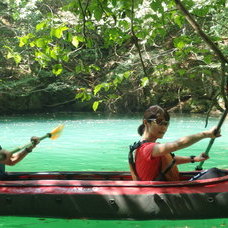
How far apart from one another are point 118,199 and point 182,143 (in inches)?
39.6

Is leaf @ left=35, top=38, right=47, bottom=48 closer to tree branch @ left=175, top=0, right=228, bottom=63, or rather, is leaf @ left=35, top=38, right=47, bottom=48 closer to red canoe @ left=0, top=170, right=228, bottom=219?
tree branch @ left=175, top=0, right=228, bottom=63

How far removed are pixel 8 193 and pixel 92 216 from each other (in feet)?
2.75

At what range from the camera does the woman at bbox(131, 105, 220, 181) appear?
2.82 m

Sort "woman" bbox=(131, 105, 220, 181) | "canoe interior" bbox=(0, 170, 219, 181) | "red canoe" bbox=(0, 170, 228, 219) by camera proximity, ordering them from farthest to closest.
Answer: "canoe interior" bbox=(0, 170, 219, 181)
"red canoe" bbox=(0, 170, 228, 219)
"woman" bbox=(131, 105, 220, 181)

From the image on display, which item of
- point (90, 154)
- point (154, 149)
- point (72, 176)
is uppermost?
point (154, 149)

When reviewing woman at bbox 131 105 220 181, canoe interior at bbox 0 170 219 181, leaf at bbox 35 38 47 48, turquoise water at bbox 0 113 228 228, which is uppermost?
leaf at bbox 35 38 47 48

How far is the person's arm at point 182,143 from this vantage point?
2623 mm

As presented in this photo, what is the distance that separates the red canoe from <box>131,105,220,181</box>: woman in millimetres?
104

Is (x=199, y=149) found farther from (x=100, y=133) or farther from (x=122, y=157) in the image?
(x=100, y=133)

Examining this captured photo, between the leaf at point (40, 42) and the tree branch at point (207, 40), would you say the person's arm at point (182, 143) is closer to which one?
the tree branch at point (207, 40)

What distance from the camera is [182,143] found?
8.98 feet

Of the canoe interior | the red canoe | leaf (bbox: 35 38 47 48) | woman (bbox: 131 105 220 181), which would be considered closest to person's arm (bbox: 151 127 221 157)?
woman (bbox: 131 105 220 181)

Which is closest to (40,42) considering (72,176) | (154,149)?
(154,149)

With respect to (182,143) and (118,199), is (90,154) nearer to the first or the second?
(118,199)
